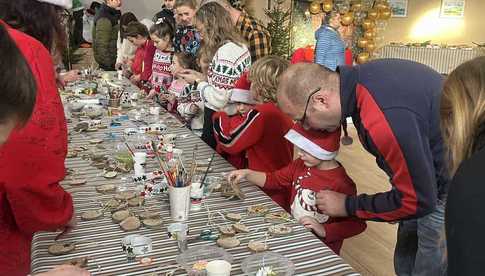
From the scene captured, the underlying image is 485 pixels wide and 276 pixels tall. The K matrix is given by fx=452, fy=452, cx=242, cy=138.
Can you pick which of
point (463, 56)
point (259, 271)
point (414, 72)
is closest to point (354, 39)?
point (463, 56)

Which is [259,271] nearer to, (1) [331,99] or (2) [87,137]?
(1) [331,99]

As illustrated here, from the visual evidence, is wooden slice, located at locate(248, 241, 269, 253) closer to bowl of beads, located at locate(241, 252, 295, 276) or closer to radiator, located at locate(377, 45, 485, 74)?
bowl of beads, located at locate(241, 252, 295, 276)

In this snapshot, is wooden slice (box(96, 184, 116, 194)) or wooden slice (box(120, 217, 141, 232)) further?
wooden slice (box(96, 184, 116, 194))

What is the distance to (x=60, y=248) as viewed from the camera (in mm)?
1368

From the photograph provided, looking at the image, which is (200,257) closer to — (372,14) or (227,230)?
(227,230)

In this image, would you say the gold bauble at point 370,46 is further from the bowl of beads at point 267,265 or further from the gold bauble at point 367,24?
the bowl of beads at point 267,265

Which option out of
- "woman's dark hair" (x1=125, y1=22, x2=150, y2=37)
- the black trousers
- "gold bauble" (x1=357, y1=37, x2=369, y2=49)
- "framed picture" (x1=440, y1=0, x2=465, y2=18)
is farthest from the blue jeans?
"framed picture" (x1=440, y1=0, x2=465, y2=18)

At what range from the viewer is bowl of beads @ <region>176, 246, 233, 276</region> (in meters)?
1.26

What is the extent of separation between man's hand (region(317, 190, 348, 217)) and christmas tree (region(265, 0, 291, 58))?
5.55 m

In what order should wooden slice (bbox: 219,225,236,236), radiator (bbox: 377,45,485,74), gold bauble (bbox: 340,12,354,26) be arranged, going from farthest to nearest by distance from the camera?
radiator (bbox: 377,45,485,74) < gold bauble (bbox: 340,12,354,26) < wooden slice (bbox: 219,225,236,236)

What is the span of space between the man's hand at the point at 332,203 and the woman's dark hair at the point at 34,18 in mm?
1120

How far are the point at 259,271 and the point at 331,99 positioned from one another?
2.19 feet

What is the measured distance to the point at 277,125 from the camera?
2.26m

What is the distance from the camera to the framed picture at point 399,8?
948cm
